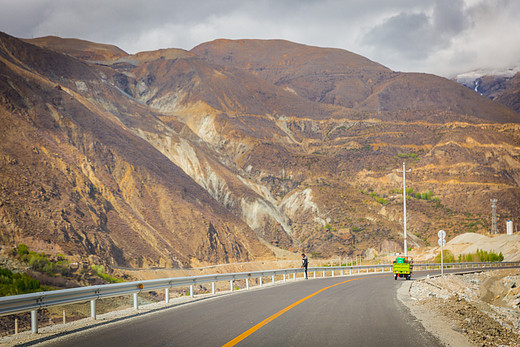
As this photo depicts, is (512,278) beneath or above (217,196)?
beneath

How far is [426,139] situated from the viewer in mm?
145500

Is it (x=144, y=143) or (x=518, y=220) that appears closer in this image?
(x=144, y=143)

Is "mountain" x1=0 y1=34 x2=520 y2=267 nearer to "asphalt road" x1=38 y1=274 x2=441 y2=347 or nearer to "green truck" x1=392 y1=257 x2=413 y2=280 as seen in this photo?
"green truck" x1=392 y1=257 x2=413 y2=280

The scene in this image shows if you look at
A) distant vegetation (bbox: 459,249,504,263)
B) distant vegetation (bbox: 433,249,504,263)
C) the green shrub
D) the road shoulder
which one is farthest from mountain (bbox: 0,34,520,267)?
the road shoulder

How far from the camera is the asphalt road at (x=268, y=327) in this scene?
403 inches

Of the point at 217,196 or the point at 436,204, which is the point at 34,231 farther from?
the point at 436,204

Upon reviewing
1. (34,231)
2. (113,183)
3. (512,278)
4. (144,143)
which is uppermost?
(144,143)

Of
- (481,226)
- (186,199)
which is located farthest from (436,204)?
(186,199)

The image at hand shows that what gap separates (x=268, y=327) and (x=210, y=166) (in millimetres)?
88712

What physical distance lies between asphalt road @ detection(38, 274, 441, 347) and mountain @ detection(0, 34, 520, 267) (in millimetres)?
32693

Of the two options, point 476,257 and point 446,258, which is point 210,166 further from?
point 476,257

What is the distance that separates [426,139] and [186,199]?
90143 mm

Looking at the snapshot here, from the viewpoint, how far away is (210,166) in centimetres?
10000

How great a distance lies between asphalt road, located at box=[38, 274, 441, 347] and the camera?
10227 millimetres
